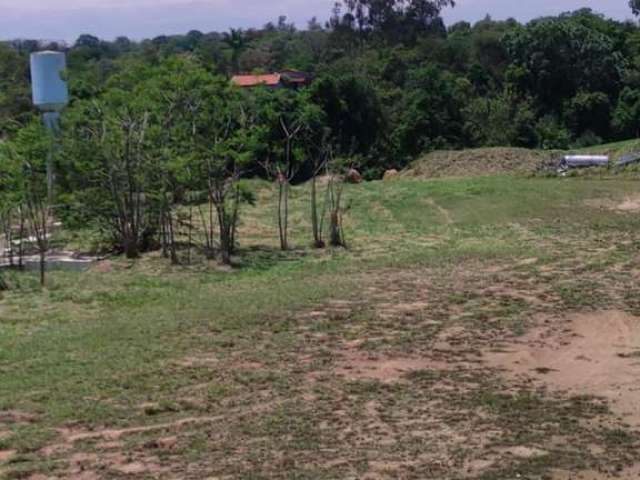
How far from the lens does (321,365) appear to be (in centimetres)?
1239

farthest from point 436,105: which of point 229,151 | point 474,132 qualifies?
point 229,151

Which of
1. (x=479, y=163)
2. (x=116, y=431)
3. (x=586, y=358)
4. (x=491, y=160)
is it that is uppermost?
(x=491, y=160)

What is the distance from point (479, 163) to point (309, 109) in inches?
403


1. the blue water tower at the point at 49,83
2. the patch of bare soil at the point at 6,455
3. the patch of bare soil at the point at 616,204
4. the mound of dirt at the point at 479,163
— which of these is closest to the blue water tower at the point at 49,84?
the blue water tower at the point at 49,83

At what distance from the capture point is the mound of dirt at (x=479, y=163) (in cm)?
3797

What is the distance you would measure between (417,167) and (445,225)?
1487cm

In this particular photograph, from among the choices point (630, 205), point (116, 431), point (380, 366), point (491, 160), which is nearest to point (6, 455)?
point (116, 431)

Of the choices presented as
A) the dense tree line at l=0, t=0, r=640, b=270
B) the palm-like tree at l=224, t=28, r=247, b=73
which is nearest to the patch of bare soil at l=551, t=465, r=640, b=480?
the dense tree line at l=0, t=0, r=640, b=270

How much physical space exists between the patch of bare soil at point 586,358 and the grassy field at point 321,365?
153 mm

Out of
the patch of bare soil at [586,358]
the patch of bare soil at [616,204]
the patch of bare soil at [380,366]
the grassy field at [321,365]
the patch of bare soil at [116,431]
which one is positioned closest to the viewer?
the grassy field at [321,365]

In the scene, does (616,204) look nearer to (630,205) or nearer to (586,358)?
(630,205)

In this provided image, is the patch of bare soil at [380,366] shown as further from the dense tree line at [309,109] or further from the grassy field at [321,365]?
the dense tree line at [309,109]

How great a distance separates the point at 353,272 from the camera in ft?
65.3

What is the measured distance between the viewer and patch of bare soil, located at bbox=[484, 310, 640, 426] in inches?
428
